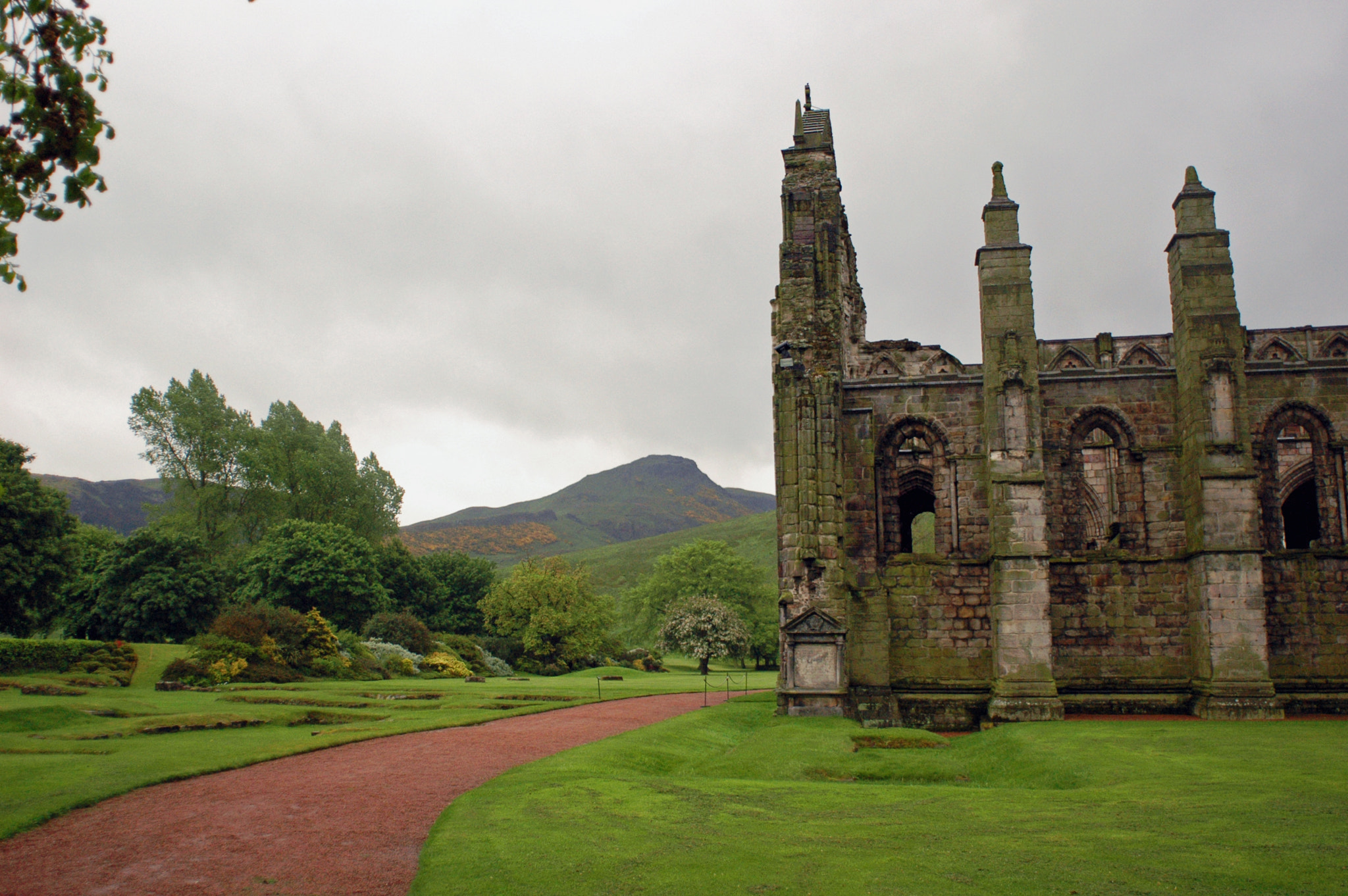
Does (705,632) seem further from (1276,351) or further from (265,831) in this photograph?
(265,831)

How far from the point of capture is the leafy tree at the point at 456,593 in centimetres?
5819

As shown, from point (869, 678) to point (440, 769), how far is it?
12176 mm

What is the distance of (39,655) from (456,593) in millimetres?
32579

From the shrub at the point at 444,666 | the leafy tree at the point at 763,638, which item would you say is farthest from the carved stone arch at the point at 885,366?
the leafy tree at the point at 763,638

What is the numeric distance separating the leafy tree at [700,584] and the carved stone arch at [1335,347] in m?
39.7

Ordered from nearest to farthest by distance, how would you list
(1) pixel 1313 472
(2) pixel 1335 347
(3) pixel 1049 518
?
(3) pixel 1049 518, (1) pixel 1313 472, (2) pixel 1335 347

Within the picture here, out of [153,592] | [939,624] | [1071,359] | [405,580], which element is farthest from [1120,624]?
[405,580]

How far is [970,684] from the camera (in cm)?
2298

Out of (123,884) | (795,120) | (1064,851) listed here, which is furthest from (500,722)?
(795,120)

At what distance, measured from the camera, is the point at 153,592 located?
127 feet

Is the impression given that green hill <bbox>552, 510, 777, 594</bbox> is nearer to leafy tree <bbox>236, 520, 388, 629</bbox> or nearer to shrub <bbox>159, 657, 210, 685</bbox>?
leafy tree <bbox>236, 520, 388, 629</bbox>

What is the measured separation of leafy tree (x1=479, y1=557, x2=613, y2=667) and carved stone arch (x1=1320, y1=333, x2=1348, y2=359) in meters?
39.2

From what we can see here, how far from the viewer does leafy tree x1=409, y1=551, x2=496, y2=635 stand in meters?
58.2

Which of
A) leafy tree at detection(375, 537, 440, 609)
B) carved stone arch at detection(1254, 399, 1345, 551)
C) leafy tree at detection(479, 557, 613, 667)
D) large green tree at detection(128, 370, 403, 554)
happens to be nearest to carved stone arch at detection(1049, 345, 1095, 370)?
carved stone arch at detection(1254, 399, 1345, 551)
